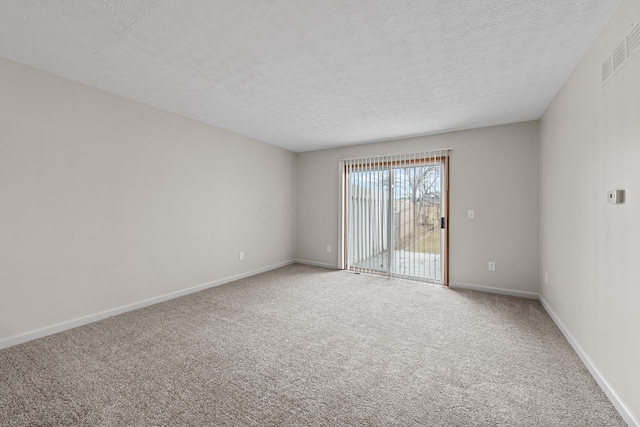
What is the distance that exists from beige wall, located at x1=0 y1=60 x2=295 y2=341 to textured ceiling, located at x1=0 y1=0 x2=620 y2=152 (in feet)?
1.05

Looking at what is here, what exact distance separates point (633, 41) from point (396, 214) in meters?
3.33

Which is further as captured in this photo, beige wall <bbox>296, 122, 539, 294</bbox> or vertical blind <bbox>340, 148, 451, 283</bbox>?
vertical blind <bbox>340, 148, 451, 283</bbox>

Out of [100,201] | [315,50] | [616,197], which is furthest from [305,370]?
[100,201]

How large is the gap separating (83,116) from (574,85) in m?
4.58

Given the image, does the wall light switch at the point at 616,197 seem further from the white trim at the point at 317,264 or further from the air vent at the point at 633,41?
the white trim at the point at 317,264

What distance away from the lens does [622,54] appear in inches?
63.5

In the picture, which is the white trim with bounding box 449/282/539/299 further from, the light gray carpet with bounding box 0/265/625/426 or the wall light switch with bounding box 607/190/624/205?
the wall light switch with bounding box 607/190/624/205

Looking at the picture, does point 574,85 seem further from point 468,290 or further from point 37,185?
point 37,185

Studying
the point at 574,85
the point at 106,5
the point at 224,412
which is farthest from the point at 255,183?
the point at 574,85

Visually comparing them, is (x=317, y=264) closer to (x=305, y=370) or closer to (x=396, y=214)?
(x=396, y=214)

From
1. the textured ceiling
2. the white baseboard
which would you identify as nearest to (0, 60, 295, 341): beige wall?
the white baseboard

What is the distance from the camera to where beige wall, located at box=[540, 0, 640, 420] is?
1514 mm

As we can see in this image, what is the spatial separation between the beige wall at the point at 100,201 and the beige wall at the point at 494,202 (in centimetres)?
323

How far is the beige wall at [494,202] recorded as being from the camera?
366 centimetres
